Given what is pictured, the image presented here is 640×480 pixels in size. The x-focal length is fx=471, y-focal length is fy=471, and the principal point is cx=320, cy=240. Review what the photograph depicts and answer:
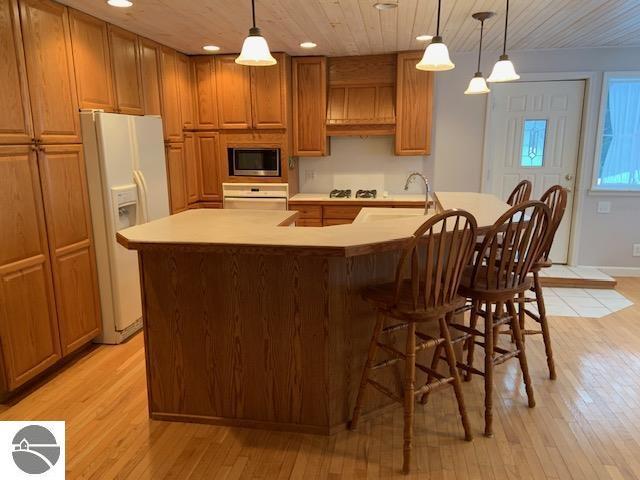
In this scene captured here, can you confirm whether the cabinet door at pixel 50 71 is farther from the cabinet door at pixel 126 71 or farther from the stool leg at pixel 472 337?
the stool leg at pixel 472 337

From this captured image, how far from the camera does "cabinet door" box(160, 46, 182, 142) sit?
4.25m

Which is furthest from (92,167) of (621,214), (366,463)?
(621,214)

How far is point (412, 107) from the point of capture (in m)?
4.83

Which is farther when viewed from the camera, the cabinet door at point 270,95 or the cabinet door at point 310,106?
the cabinet door at point 310,106

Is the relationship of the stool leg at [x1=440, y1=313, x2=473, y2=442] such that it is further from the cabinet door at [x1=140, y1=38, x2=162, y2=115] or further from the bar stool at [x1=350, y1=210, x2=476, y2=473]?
the cabinet door at [x1=140, y1=38, x2=162, y2=115]

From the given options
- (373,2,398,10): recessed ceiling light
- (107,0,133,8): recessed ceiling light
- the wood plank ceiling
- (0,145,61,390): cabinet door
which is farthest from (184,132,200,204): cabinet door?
(373,2,398,10): recessed ceiling light

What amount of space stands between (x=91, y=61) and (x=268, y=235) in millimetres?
2055

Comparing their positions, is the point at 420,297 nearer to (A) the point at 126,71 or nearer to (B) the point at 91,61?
(B) the point at 91,61

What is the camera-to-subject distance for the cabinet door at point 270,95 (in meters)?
4.69

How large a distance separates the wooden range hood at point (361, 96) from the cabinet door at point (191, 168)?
4.67ft

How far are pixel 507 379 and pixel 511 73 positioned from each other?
188 centimetres

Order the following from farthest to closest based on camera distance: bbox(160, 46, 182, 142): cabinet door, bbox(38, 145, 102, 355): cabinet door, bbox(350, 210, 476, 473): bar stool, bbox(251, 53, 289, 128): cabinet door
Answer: bbox(251, 53, 289, 128): cabinet door, bbox(160, 46, 182, 142): cabinet door, bbox(38, 145, 102, 355): cabinet door, bbox(350, 210, 476, 473): bar stool

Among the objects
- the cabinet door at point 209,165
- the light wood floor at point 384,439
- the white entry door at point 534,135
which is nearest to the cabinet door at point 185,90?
the cabinet door at point 209,165

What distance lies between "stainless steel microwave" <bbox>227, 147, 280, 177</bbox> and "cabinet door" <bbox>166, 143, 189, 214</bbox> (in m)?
0.52
